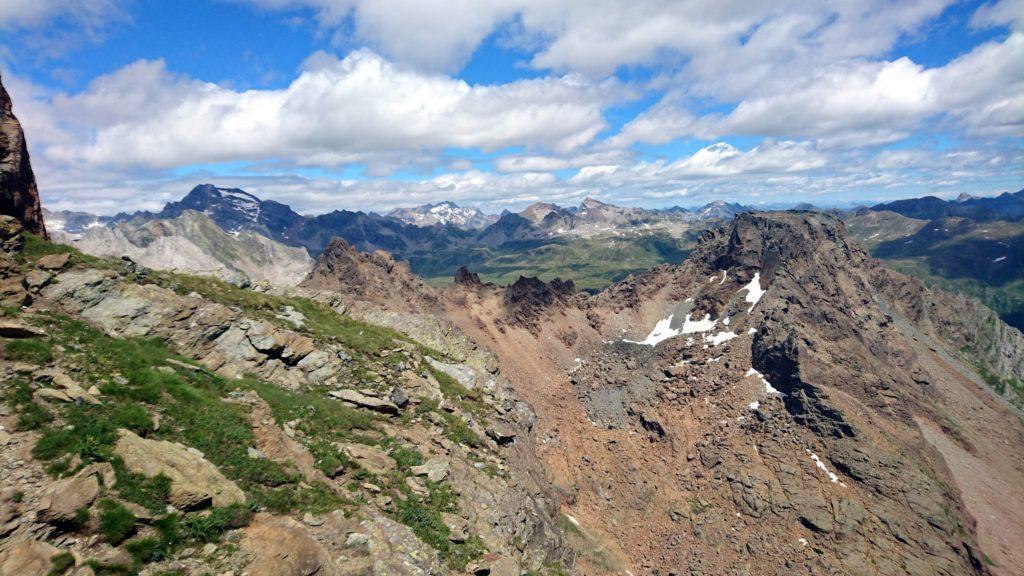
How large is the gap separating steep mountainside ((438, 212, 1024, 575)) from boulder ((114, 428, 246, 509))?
4690cm

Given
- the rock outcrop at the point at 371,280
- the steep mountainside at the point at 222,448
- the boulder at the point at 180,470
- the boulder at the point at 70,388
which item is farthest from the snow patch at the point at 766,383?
the boulder at the point at 70,388

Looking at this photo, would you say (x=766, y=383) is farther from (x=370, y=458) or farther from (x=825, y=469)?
(x=370, y=458)

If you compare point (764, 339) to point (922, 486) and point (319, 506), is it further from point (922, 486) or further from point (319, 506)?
point (319, 506)

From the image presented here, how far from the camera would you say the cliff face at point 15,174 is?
3403 cm

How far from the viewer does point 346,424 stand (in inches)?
1137

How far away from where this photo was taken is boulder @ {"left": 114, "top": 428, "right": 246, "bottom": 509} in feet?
53.3

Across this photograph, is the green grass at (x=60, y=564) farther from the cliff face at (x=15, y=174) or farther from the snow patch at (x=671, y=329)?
the snow patch at (x=671, y=329)

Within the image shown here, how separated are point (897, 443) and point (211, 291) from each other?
10804cm

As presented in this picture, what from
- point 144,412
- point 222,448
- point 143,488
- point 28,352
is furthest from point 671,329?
point 28,352

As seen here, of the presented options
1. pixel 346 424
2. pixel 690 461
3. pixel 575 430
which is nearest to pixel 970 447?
pixel 690 461

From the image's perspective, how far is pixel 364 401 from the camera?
33344 millimetres

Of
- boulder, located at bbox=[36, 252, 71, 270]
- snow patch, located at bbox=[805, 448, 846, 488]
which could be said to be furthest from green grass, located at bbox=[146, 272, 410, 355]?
snow patch, located at bbox=[805, 448, 846, 488]

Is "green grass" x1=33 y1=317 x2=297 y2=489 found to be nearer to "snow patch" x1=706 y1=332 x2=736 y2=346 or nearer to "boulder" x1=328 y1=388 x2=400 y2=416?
"boulder" x1=328 y1=388 x2=400 y2=416

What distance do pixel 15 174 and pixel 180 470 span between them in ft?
111
